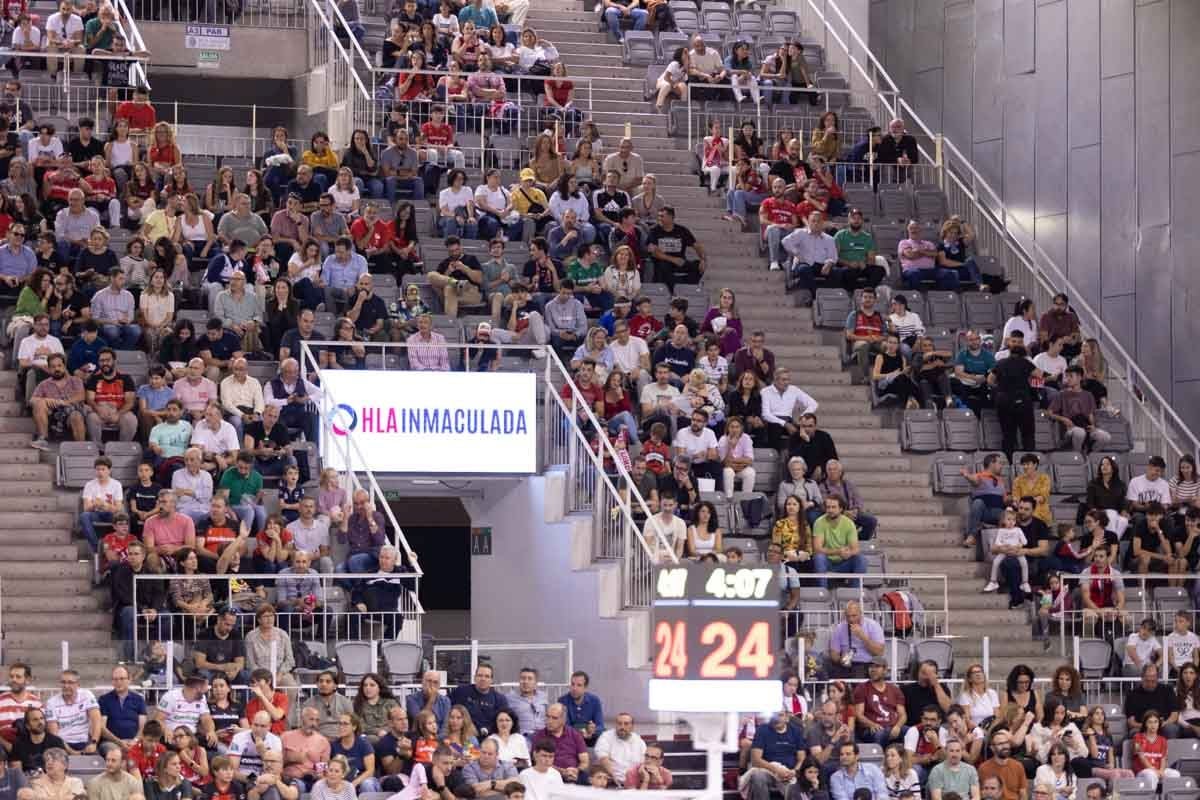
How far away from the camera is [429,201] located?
88.1ft

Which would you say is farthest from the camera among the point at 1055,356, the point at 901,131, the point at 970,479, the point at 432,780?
the point at 901,131

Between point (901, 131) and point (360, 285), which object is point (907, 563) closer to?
point (360, 285)

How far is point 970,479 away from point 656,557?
441 cm

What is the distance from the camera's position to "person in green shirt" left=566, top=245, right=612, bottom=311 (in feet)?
83.2

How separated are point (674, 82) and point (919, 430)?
700 cm

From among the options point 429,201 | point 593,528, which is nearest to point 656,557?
point 593,528

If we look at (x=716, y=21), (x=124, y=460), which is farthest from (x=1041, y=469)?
(x=716, y=21)

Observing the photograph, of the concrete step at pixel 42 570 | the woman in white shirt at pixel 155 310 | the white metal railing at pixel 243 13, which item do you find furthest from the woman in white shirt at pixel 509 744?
the white metal railing at pixel 243 13

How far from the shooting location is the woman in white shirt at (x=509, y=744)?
61.7ft

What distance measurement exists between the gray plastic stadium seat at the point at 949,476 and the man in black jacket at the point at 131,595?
811 centimetres

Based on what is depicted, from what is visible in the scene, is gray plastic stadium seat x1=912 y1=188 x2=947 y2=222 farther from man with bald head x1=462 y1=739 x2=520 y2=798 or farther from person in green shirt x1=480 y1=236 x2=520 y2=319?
man with bald head x1=462 y1=739 x2=520 y2=798

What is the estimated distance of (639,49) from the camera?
1243 inches

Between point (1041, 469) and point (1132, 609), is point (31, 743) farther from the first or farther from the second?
point (1041, 469)

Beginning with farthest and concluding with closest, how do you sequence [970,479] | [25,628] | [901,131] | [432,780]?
[901,131]
[970,479]
[25,628]
[432,780]
